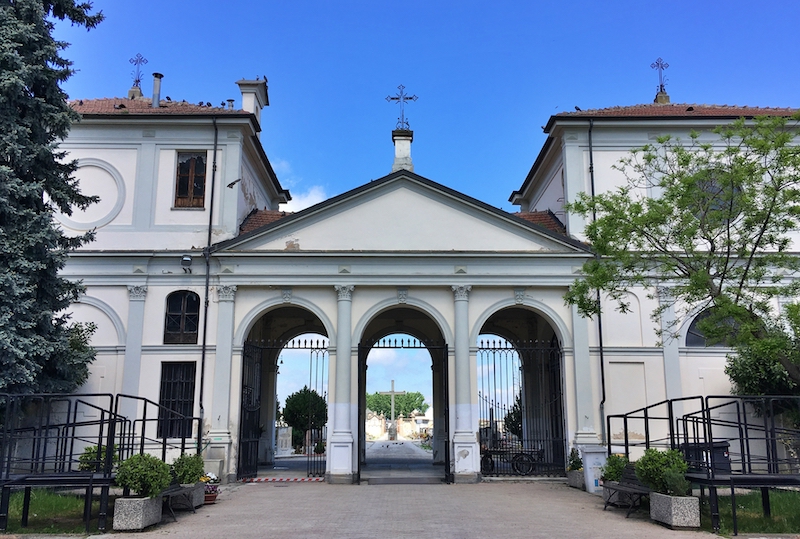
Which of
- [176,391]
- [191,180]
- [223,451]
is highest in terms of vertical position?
[191,180]

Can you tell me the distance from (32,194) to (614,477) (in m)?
12.8

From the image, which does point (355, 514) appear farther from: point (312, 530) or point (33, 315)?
point (33, 315)

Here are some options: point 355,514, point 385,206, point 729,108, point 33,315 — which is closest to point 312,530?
point 355,514

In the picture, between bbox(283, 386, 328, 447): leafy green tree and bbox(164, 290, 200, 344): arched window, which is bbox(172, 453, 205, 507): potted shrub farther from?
bbox(283, 386, 328, 447): leafy green tree

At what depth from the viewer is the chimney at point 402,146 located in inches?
909

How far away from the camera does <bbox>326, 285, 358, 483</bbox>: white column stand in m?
18.5

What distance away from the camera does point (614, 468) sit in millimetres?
13414

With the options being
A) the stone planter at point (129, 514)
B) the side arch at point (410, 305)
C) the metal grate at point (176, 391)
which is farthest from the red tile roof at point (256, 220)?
the stone planter at point (129, 514)

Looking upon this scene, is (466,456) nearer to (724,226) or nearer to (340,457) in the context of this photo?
(340,457)

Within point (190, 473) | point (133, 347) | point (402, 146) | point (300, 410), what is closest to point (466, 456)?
point (190, 473)

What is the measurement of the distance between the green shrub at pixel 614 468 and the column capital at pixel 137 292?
13.3 m

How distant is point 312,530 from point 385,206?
37.6 ft

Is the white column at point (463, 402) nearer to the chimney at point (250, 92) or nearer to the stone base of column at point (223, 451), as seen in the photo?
the stone base of column at point (223, 451)

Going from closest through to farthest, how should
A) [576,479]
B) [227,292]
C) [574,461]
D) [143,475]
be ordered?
[143,475] → [576,479] → [574,461] → [227,292]
